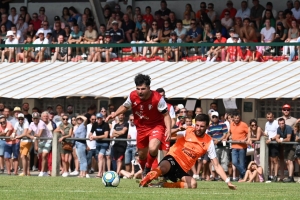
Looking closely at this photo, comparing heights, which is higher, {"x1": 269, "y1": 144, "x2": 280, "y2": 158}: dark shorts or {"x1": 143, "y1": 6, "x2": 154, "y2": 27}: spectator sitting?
{"x1": 143, "y1": 6, "x2": 154, "y2": 27}: spectator sitting

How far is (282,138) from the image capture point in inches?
882

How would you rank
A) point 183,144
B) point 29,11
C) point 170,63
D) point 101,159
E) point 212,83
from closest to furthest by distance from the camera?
1. point 183,144
2. point 101,159
3. point 212,83
4. point 170,63
5. point 29,11

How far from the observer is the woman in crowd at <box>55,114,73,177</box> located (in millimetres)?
23984

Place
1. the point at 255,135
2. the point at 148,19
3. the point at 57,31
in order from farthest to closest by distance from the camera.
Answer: the point at 57,31, the point at 148,19, the point at 255,135

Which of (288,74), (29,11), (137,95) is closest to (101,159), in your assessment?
(288,74)

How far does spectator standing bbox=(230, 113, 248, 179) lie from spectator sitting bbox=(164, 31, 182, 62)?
6614 millimetres

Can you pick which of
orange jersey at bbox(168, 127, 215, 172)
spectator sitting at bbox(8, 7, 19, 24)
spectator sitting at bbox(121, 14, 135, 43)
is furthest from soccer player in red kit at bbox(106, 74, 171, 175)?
spectator sitting at bbox(8, 7, 19, 24)

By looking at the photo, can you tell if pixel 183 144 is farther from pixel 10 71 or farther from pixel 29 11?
pixel 29 11

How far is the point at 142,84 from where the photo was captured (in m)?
15.6

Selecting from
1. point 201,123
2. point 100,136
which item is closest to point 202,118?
point 201,123

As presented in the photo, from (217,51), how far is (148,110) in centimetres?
1276

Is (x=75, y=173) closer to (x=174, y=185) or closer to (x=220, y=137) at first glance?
(x=220, y=137)

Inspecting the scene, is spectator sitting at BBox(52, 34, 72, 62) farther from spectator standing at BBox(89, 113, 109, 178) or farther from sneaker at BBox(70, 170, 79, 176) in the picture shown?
sneaker at BBox(70, 170, 79, 176)

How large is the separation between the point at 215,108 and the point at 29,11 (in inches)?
497
